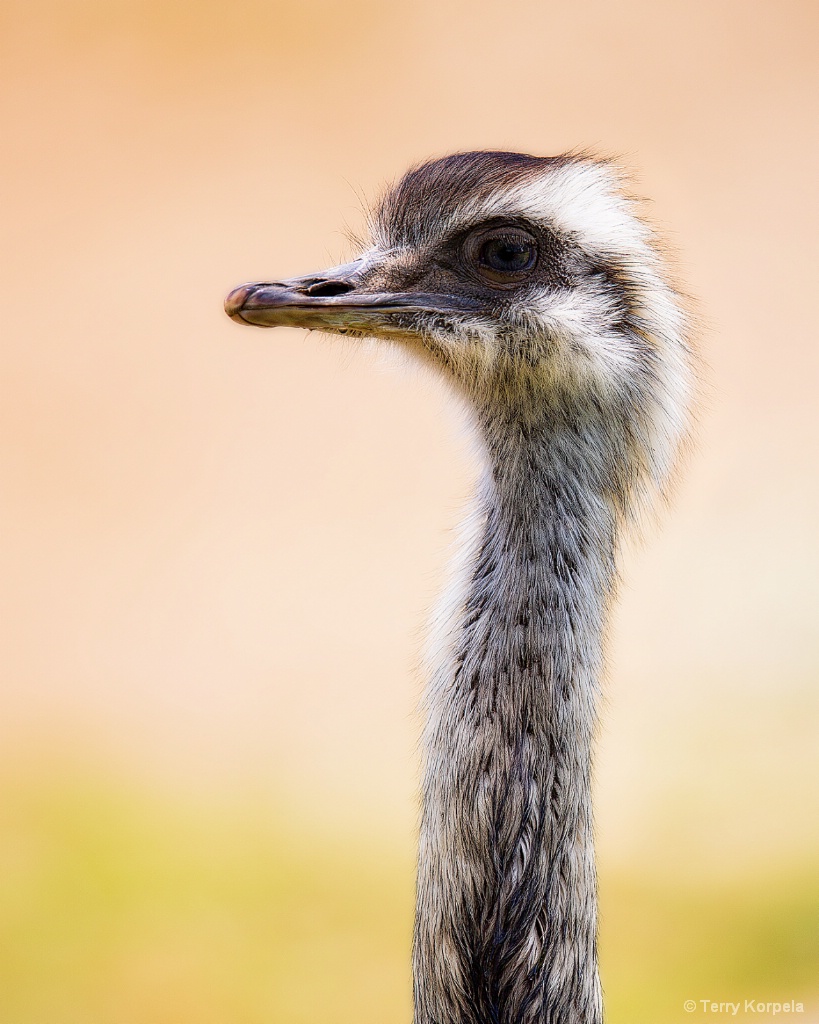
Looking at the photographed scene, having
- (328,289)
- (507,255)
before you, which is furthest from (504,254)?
(328,289)

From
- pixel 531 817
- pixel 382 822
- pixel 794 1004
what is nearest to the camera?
pixel 531 817

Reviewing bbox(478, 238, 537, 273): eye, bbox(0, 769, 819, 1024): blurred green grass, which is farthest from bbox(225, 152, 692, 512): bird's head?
bbox(0, 769, 819, 1024): blurred green grass

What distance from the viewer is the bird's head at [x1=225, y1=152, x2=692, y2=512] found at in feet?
4.00

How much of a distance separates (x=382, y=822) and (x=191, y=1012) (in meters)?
0.64

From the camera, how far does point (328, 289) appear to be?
4.13 feet

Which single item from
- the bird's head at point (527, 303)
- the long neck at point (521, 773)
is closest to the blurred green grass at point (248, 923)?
the long neck at point (521, 773)

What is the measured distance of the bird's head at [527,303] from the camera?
1221mm

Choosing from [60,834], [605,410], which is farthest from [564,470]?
[60,834]

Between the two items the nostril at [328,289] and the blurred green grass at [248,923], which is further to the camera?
the blurred green grass at [248,923]

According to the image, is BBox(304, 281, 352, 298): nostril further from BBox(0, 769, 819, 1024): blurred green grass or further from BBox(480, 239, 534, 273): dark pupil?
BBox(0, 769, 819, 1024): blurred green grass

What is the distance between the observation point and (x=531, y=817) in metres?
1.14

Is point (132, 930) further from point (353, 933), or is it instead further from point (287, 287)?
point (287, 287)

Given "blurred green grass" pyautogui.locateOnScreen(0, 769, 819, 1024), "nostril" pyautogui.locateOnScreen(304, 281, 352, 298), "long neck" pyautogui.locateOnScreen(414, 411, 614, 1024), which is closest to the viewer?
"long neck" pyautogui.locateOnScreen(414, 411, 614, 1024)

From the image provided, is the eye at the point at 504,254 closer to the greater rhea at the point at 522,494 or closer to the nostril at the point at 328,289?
the greater rhea at the point at 522,494
